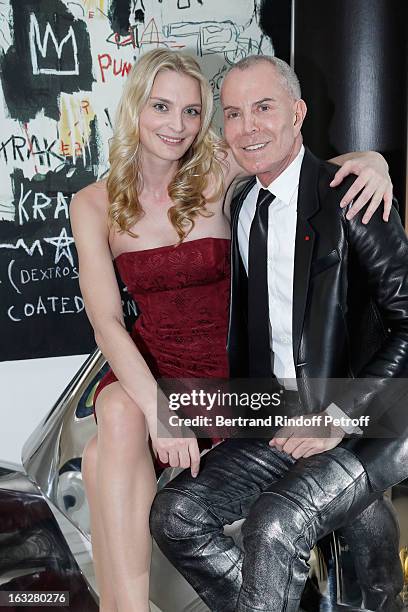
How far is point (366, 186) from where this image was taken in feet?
5.92

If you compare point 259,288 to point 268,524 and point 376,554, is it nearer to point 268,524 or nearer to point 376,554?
point 268,524

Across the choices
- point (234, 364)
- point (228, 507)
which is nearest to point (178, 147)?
point (234, 364)

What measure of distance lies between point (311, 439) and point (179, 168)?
2.89 ft

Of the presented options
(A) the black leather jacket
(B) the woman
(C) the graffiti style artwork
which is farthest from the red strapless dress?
(C) the graffiti style artwork

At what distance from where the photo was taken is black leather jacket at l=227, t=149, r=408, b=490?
1.74 m

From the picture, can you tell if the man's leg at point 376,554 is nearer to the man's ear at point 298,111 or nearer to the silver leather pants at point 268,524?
the silver leather pants at point 268,524

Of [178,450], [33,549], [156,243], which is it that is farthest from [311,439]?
[33,549]

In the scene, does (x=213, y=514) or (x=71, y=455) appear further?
(x=71, y=455)

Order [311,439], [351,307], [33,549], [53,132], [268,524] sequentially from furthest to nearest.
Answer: [53,132] < [33,549] < [351,307] < [311,439] < [268,524]

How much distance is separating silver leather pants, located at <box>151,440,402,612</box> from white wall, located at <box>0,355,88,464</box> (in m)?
1.50

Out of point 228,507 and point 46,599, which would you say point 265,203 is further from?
point 46,599

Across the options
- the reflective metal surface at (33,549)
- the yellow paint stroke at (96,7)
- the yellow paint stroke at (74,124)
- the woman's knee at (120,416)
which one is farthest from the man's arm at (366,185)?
the yellow paint stroke at (96,7)

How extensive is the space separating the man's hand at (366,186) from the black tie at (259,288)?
19 cm

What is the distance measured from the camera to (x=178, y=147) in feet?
6.87
